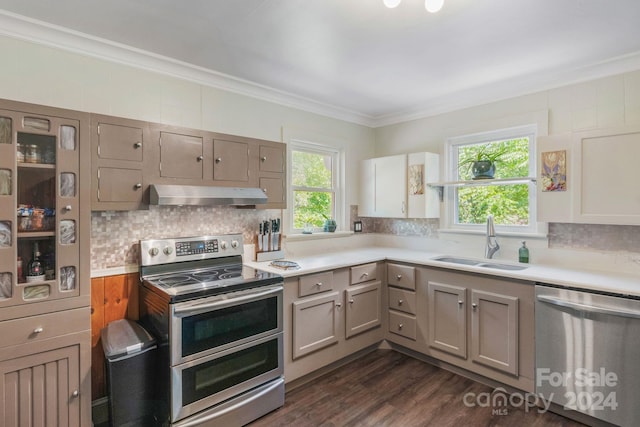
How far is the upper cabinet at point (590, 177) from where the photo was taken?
7.27 ft

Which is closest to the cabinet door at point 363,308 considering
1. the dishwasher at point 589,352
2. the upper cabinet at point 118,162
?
the dishwasher at point 589,352

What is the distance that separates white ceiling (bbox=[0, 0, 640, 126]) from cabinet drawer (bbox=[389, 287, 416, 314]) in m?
1.86

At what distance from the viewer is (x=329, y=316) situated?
8.99 feet

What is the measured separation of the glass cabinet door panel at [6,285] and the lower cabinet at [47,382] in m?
0.26

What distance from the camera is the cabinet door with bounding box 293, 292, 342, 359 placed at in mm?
2521

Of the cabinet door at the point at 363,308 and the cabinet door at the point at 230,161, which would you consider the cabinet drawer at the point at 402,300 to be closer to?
the cabinet door at the point at 363,308

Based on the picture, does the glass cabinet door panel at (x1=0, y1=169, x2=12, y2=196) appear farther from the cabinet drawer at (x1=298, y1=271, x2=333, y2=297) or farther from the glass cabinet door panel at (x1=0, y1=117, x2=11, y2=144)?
the cabinet drawer at (x1=298, y1=271, x2=333, y2=297)

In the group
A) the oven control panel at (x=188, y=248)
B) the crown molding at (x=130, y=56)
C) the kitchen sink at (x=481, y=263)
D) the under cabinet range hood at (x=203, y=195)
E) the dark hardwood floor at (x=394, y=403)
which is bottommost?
the dark hardwood floor at (x=394, y=403)

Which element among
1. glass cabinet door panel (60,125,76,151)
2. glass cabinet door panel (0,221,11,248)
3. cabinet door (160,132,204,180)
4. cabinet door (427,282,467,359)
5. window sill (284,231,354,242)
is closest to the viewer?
glass cabinet door panel (0,221,11,248)

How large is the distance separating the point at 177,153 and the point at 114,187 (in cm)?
45

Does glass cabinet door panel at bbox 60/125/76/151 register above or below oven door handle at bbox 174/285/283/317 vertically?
above

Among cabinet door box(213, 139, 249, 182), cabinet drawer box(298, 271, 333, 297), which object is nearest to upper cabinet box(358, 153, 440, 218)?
Result: cabinet drawer box(298, 271, 333, 297)

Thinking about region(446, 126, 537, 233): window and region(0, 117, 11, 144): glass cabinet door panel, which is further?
region(446, 126, 537, 233): window

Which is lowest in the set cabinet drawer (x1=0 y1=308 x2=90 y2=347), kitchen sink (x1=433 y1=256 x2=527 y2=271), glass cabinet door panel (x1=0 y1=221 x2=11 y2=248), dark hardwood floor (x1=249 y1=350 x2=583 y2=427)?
dark hardwood floor (x1=249 y1=350 x2=583 y2=427)
